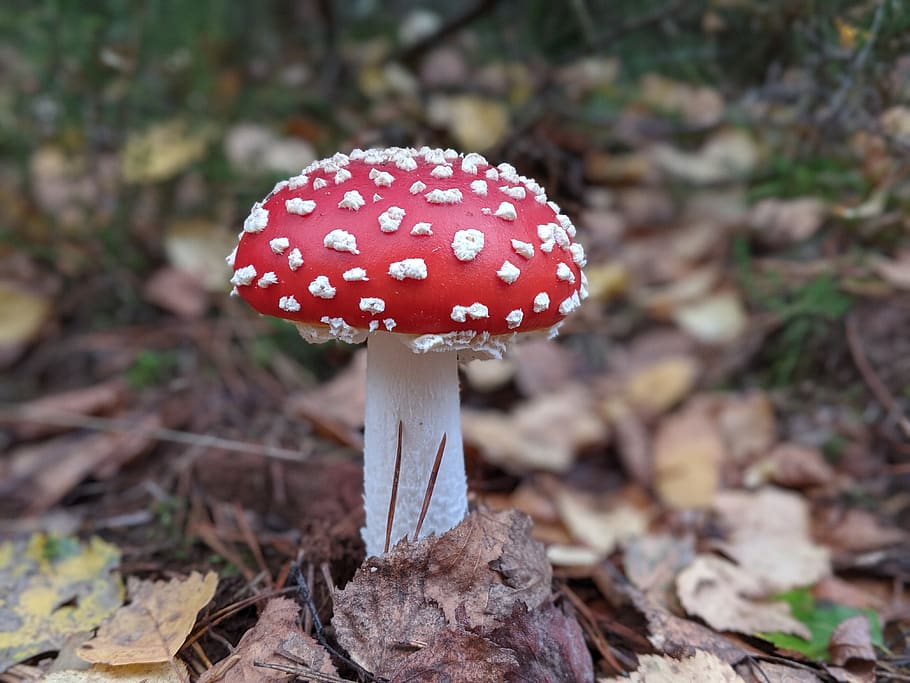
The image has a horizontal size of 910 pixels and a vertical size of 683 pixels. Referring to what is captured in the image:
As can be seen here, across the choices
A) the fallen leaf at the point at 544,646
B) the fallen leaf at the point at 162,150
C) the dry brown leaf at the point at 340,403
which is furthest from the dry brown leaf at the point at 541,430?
the fallen leaf at the point at 162,150

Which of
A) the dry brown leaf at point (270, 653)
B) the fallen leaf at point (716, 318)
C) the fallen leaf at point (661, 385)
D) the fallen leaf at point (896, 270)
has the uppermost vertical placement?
the fallen leaf at point (716, 318)

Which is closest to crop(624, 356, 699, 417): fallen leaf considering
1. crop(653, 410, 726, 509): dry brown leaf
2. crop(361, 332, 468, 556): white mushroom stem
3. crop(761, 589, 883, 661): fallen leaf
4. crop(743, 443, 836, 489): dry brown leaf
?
crop(653, 410, 726, 509): dry brown leaf

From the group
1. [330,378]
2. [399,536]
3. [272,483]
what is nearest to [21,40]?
[330,378]

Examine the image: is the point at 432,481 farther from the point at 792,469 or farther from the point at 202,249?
the point at 202,249

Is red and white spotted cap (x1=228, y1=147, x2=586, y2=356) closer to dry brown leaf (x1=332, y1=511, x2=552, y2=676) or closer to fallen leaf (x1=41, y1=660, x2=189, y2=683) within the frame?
dry brown leaf (x1=332, y1=511, x2=552, y2=676)

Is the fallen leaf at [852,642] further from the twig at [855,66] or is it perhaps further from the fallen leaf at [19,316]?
the fallen leaf at [19,316]

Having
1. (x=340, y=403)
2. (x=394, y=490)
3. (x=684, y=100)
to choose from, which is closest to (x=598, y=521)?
(x=340, y=403)
